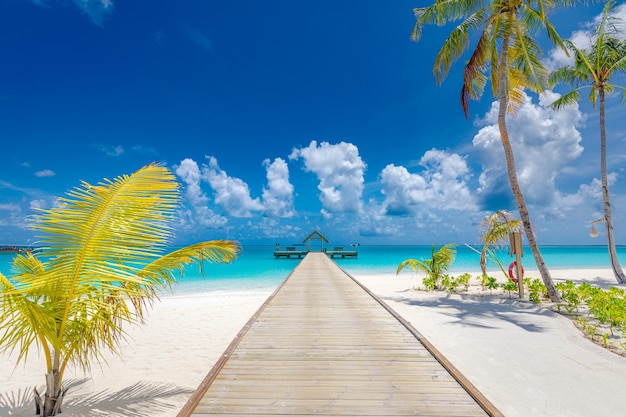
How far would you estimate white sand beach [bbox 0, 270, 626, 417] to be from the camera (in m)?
4.05

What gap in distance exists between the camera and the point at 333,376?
3928 millimetres

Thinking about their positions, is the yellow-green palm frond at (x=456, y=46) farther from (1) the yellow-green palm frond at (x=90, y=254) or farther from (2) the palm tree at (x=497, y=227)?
(1) the yellow-green palm frond at (x=90, y=254)

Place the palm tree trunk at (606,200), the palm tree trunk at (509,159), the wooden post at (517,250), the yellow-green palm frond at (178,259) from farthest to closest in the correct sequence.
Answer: the palm tree trunk at (606,200), the palm tree trunk at (509,159), the wooden post at (517,250), the yellow-green palm frond at (178,259)

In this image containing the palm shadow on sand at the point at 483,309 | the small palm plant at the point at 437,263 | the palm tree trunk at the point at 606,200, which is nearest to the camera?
the palm shadow on sand at the point at 483,309

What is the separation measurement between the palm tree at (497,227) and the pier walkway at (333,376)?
8.19 m

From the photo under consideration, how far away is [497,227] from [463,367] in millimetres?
9127

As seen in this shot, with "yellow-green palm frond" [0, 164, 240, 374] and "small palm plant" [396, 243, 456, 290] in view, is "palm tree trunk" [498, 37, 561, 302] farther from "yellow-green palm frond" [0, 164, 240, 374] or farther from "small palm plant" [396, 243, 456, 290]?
"yellow-green palm frond" [0, 164, 240, 374]

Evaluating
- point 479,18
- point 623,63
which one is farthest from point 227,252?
point 623,63

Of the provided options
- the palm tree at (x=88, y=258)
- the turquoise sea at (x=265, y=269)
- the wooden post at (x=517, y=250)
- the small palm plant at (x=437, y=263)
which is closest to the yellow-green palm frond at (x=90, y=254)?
the palm tree at (x=88, y=258)

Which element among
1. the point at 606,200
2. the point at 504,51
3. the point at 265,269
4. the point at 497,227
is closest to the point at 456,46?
the point at 504,51

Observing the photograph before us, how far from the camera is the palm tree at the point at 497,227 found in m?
12.0

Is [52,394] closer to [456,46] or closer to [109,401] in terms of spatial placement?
[109,401]

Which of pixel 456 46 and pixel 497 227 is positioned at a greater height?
pixel 456 46

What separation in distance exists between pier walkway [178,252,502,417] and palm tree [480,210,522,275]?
819cm
